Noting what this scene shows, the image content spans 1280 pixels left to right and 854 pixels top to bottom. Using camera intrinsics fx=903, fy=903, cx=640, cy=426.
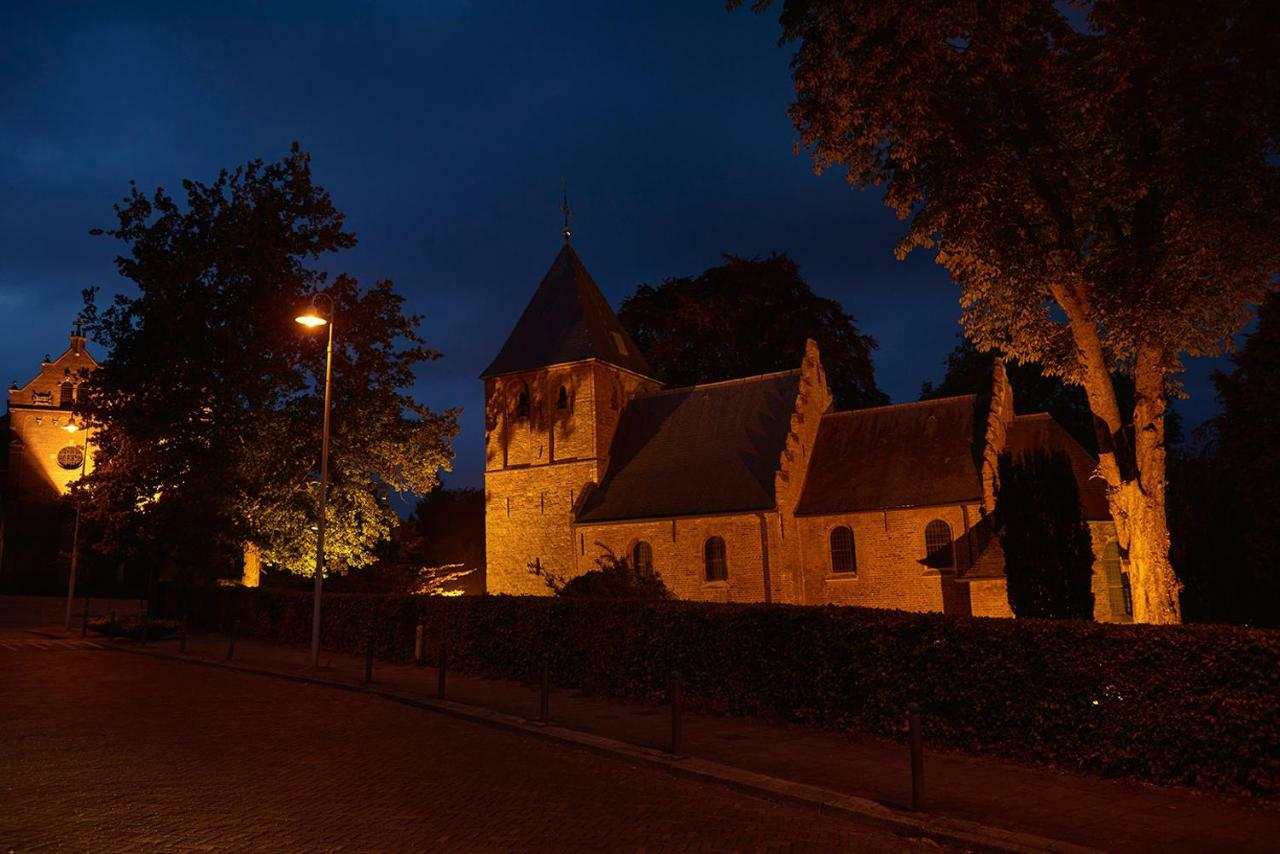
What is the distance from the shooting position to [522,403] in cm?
4003

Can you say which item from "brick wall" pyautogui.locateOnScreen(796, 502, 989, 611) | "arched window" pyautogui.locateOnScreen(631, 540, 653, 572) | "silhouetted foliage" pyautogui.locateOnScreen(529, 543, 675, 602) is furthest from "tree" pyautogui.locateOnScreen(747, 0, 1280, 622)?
"arched window" pyautogui.locateOnScreen(631, 540, 653, 572)

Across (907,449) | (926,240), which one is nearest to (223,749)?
(926,240)

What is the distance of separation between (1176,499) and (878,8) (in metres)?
20.2

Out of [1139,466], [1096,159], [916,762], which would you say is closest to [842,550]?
[1139,466]

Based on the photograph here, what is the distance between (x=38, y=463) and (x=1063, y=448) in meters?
61.7

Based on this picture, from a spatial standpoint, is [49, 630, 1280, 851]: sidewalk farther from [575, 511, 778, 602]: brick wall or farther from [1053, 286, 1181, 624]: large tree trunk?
[575, 511, 778, 602]: brick wall

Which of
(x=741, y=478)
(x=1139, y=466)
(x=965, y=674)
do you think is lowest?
(x=965, y=674)

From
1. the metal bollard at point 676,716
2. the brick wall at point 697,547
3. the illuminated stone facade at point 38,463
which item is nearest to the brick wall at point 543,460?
the brick wall at point 697,547

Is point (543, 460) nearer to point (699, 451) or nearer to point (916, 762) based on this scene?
point (699, 451)

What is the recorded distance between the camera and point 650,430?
1519 inches

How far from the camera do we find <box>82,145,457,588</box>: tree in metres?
30.7

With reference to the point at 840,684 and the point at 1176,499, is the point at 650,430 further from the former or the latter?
the point at 840,684

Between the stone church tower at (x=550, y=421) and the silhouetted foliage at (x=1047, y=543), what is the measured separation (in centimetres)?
1652

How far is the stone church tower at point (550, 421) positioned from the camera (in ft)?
124
